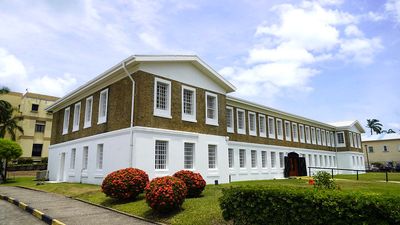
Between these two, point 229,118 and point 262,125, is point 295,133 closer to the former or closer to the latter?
→ point 262,125

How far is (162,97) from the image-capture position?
715 inches

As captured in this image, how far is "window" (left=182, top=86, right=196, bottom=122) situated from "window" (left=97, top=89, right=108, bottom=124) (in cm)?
529

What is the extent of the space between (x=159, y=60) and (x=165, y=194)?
986cm

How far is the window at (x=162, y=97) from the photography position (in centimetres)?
1747

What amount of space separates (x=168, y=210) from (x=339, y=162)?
42.9 meters

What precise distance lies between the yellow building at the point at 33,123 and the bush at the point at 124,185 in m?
43.1

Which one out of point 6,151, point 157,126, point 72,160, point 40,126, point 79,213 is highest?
point 40,126

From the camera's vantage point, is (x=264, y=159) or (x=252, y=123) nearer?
(x=252, y=123)

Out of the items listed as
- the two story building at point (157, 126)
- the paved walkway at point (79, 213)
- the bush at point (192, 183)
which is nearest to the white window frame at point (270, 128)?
the two story building at point (157, 126)

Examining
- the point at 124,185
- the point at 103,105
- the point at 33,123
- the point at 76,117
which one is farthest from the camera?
the point at 33,123

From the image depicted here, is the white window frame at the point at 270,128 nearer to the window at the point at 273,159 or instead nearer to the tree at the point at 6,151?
the window at the point at 273,159

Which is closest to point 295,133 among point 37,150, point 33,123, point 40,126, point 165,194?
point 165,194

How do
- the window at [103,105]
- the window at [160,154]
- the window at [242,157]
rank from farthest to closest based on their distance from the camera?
1. the window at [242,157]
2. the window at [103,105]
3. the window at [160,154]

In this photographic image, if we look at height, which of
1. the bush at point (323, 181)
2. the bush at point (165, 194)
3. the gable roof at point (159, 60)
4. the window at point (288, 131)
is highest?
the gable roof at point (159, 60)
